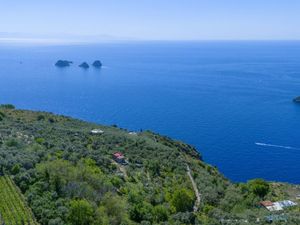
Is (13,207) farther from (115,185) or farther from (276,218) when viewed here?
(276,218)

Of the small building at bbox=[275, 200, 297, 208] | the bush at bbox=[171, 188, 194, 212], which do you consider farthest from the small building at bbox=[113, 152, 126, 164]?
the small building at bbox=[275, 200, 297, 208]

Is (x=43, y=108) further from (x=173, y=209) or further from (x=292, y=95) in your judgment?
(x=173, y=209)

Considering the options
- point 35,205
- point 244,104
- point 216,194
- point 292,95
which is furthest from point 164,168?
point 292,95

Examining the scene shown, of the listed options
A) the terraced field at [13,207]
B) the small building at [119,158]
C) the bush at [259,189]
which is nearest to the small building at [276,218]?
the bush at [259,189]

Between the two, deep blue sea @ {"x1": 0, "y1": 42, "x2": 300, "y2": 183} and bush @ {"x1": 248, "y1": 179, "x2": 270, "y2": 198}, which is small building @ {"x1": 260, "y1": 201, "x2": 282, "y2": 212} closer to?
bush @ {"x1": 248, "y1": 179, "x2": 270, "y2": 198}

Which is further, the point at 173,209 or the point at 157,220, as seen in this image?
the point at 173,209

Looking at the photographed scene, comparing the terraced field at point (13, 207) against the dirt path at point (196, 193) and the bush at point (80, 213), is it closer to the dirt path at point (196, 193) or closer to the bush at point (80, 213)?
the bush at point (80, 213)

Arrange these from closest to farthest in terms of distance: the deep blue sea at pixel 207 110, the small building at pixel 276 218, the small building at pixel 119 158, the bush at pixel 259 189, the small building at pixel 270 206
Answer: the small building at pixel 276 218 → the small building at pixel 270 206 → the bush at pixel 259 189 → the small building at pixel 119 158 → the deep blue sea at pixel 207 110
